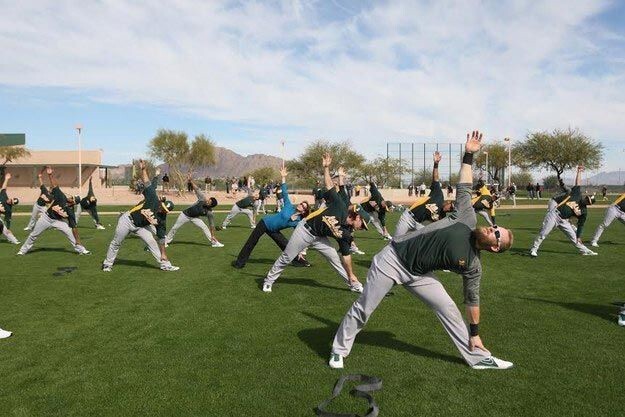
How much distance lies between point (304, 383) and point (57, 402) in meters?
2.35

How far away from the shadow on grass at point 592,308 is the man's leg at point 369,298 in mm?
4050

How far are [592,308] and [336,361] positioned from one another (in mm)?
4806

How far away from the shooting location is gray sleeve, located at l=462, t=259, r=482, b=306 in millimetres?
5321

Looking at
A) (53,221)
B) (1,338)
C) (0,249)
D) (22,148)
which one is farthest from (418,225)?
(22,148)

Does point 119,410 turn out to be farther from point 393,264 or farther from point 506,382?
point 506,382

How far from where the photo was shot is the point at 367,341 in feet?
21.4

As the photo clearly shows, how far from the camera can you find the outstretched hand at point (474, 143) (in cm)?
567

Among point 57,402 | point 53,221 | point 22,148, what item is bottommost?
point 57,402

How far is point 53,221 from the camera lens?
14.2 m

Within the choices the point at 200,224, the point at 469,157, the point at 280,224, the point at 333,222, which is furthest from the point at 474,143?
the point at 200,224

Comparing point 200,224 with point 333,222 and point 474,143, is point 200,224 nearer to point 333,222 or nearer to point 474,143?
point 333,222

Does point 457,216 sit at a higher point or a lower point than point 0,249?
higher

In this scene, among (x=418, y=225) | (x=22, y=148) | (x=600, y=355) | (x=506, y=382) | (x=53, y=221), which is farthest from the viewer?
(x=22, y=148)

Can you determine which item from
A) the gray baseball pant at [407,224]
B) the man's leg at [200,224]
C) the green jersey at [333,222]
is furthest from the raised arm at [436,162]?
the man's leg at [200,224]
